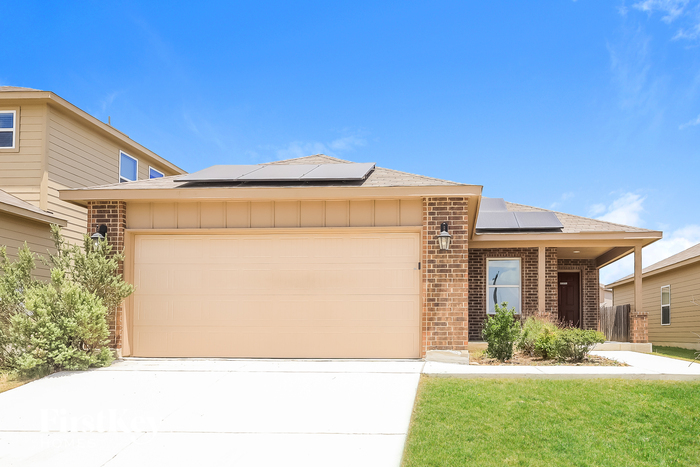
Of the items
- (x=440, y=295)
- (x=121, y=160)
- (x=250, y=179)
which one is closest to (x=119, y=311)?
(x=250, y=179)

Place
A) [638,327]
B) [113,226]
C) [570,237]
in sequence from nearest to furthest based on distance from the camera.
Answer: [113,226] → [638,327] → [570,237]

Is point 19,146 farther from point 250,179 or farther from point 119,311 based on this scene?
point 250,179

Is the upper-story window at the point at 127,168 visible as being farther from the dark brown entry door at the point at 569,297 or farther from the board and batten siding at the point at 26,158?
the dark brown entry door at the point at 569,297

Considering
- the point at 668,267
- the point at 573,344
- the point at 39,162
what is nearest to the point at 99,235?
the point at 39,162

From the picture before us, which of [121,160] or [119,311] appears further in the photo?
[121,160]

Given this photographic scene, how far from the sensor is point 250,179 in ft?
29.5

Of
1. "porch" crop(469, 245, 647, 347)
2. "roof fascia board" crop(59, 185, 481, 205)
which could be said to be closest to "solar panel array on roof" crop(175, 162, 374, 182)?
"roof fascia board" crop(59, 185, 481, 205)

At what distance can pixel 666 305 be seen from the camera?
18.9 metres

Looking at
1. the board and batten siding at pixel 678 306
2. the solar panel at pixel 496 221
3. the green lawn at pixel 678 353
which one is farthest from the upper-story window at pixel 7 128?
the board and batten siding at pixel 678 306

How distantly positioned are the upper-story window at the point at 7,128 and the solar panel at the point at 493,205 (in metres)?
12.5

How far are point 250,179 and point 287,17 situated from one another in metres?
8.41

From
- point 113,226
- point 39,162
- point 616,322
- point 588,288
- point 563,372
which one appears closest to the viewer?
point 563,372

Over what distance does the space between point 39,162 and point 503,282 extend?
40.1ft

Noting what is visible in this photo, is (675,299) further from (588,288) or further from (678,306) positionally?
(588,288)
